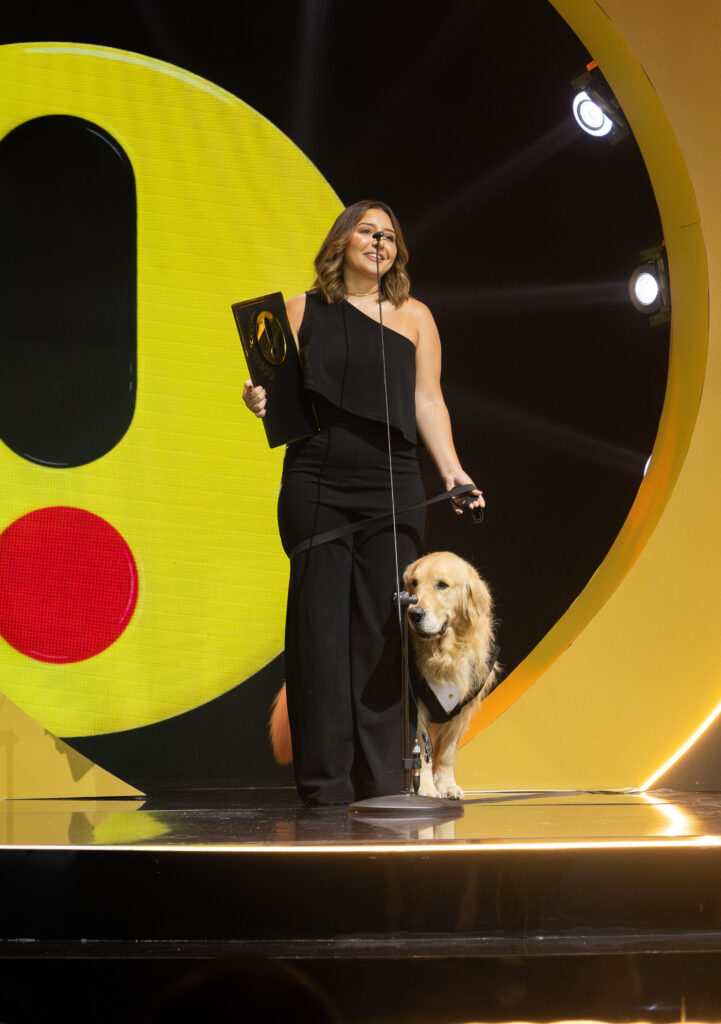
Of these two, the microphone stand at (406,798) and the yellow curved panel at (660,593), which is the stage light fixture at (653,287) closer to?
the yellow curved panel at (660,593)

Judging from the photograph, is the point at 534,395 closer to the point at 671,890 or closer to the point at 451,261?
the point at 451,261

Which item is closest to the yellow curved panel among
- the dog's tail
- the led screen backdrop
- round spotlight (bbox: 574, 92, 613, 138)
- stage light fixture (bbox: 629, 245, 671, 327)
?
stage light fixture (bbox: 629, 245, 671, 327)

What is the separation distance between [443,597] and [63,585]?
4.85 ft

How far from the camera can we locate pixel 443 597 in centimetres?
264

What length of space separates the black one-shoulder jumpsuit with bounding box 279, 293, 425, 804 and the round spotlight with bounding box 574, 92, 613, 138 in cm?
126

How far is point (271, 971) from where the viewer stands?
5.19 ft

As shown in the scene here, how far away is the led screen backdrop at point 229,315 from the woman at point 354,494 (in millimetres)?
756

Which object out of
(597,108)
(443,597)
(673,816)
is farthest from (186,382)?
(673,816)

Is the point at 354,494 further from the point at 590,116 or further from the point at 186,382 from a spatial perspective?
the point at 590,116

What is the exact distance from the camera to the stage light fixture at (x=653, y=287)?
11.7ft

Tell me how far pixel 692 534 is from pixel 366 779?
4.15 ft

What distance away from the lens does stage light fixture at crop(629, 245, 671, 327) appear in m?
3.55

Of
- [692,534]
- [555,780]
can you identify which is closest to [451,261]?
[692,534]

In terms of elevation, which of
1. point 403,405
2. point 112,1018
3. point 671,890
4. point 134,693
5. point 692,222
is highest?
point 692,222
